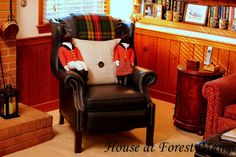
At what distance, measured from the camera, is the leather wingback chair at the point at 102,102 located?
3.70 meters

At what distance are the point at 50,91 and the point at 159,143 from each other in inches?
56.7

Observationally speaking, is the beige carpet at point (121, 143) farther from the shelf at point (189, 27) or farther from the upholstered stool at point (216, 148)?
the shelf at point (189, 27)

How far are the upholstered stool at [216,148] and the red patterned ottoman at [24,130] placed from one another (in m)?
1.56

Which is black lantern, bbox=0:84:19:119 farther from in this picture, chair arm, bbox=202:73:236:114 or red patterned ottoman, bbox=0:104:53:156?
chair arm, bbox=202:73:236:114

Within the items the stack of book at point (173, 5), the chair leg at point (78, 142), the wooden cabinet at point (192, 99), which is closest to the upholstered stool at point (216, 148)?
the chair leg at point (78, 142)

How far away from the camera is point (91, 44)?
4.17 meters

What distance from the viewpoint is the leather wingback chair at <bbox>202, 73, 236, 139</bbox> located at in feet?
12.2

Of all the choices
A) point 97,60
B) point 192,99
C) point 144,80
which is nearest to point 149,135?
point 144,80

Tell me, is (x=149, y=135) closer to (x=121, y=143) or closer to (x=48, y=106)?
(x=121, y=143)

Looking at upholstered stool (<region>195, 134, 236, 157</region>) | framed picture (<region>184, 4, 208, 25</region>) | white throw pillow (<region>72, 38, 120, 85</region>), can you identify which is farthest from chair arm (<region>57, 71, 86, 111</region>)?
framed picture (<region>184, 4, 208, 25</region>)

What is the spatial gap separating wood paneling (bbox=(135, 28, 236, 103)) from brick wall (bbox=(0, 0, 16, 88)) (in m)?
1.78

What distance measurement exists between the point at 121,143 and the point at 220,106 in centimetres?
97

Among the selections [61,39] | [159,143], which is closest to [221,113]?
[159,143]

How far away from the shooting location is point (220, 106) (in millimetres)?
3764
